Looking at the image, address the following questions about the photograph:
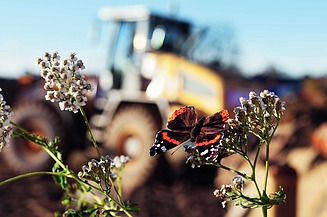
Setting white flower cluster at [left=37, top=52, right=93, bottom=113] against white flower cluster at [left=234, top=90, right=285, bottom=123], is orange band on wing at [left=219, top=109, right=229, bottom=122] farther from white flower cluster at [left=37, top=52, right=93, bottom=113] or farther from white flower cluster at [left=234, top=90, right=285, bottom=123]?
white flower cluster at [left=37, top=52, right=93, bottom=113]

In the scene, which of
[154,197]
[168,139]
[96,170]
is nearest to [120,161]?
[96,170]

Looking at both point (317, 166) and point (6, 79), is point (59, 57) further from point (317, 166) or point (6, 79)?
point (6, 79)

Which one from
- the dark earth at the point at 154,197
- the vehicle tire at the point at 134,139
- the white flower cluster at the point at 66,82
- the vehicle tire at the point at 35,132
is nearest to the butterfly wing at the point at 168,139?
the white flower cluster at the point at 66,82

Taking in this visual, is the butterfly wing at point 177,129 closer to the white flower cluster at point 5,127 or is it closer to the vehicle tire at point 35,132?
the white flower cluster at point 5,127

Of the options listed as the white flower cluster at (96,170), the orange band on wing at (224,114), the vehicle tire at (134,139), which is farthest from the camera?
the vehicle tire at (134,139)

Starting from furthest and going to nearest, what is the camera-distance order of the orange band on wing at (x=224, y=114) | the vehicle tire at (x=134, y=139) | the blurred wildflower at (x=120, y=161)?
the vehicle tire at (x=134, y=139) < the blurred wildflower at (x=120, y=161) < the orange band on wing at (x=224, y=114)

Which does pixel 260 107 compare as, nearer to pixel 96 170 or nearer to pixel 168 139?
pixel 168 139

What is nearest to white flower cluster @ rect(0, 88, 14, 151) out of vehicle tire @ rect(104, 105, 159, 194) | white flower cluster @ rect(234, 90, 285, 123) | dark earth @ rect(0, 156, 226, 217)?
white flower cluster @ rect(234, 90, 285, 123)
